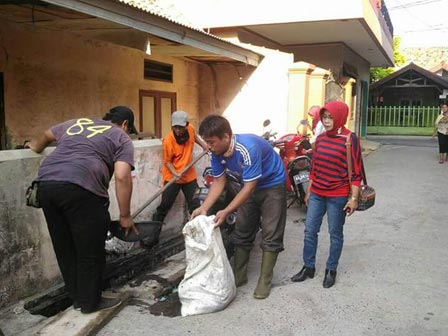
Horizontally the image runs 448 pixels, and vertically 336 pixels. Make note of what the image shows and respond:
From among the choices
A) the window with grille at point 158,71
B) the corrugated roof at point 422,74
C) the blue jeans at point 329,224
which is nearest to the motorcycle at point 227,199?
the blue jeans at point 329,224

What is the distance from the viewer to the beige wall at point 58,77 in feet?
21.9

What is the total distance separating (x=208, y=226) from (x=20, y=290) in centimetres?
153

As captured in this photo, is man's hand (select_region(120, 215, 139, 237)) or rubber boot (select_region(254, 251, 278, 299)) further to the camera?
rubber boot (select_region(254, 251, 278, 299))

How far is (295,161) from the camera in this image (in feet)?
21.5

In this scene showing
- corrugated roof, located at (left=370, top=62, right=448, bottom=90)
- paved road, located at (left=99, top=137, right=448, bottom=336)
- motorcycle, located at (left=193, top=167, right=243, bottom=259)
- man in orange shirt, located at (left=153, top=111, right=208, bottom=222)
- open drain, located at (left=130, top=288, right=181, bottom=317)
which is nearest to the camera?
paved road, located at (left=99, top=137, right=448, bottom=336)

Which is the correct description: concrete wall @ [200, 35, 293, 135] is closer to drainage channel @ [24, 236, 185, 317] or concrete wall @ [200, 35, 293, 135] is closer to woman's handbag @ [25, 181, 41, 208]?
drainage channel @ [24, 236, 185, 317]

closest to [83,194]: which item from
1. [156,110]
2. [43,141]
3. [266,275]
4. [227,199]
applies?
[43,141]

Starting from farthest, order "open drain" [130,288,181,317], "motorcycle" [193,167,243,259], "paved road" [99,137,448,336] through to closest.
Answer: "motorcycle" [193,167,243,259] → "open drain" [130,288,181,317] → "paved road" [99,137,448,336]

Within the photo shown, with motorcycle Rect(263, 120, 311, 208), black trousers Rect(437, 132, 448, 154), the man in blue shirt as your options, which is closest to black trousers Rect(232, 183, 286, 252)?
the man in blue shirt

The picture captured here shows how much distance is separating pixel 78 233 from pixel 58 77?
16.2ft

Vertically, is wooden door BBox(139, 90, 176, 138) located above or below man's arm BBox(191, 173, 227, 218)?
above

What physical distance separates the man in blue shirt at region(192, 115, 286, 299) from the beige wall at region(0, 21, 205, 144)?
4.25 metres

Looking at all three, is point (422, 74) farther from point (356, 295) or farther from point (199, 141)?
point (356, 295)

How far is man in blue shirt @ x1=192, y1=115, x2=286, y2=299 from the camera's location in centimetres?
349
